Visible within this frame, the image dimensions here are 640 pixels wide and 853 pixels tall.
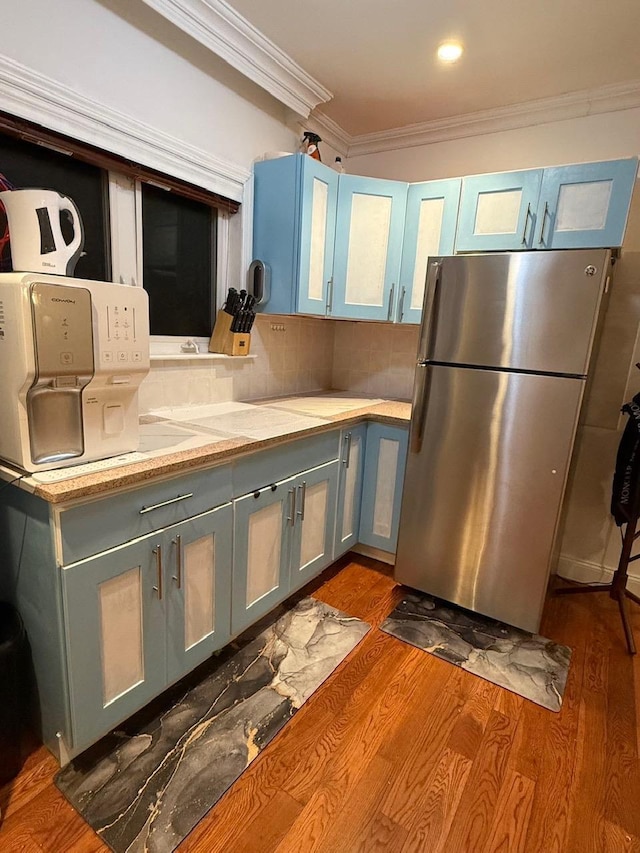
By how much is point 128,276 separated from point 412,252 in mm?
1457

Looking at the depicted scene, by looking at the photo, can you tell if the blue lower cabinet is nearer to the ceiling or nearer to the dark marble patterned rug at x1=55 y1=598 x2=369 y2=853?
the dark marble patterned rug at x1=55 y1=598 x2=369 y2=853

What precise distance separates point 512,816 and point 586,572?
62.0 inches

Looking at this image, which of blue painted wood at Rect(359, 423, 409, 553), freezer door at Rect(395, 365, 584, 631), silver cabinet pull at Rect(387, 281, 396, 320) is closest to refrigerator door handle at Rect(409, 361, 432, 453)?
freezer door at Rect(395, 365, 584, 631)

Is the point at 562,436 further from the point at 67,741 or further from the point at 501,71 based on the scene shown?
the point at 67,741

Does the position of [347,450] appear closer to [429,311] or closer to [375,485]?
[375,485]

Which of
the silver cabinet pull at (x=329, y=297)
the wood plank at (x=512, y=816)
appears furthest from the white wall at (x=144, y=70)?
Result: the wood plank at (x=512, y=816)

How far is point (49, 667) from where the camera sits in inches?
49.2

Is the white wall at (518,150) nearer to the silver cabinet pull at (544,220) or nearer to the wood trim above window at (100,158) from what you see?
the silver cabinet pull at (544,220)

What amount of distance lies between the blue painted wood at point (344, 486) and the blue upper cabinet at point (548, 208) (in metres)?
1.10

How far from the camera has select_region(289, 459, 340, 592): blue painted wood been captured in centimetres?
201

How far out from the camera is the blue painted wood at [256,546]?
5.52ft

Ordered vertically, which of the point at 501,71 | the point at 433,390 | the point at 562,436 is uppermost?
the point at 501,71

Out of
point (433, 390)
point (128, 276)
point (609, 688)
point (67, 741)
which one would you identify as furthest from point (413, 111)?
point (67, 741)

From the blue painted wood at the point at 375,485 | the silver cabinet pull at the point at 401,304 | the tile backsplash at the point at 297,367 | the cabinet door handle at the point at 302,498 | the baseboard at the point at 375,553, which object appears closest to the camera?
the cabinet door handle at the point at 302,498
